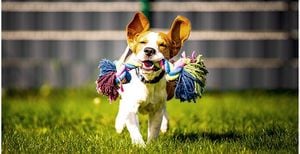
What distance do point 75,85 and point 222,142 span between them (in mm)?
3962

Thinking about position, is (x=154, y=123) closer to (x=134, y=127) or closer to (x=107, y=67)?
(x=134, y=127)

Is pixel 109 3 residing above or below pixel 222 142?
above

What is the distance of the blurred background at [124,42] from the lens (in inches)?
314

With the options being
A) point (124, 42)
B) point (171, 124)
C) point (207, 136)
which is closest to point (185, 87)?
point (207, 136)

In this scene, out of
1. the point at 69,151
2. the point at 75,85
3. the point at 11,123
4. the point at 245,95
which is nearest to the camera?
the point at 69,151

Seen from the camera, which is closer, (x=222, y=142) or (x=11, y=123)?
(x=222, y=142)

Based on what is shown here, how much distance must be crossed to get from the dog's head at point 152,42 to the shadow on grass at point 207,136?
51 centimetres

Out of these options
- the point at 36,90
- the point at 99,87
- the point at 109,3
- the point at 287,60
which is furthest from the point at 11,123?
the point at 287,60

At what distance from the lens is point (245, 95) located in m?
7.26

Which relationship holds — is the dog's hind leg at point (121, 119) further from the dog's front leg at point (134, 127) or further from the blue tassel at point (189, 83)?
the blue tassel at point (189, 83)

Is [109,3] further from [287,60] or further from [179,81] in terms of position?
[179,81]

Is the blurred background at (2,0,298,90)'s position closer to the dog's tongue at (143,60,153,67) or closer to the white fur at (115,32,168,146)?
the white fur at (115,32,168,146)

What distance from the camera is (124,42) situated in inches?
312

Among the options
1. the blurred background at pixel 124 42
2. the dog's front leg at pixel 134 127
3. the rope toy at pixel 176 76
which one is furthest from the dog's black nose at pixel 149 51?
the blurred background at pixel 124 42
